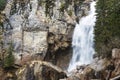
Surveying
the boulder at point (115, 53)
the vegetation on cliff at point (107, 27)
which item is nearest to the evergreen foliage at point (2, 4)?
the vegetation on cliff at point (107, 27)

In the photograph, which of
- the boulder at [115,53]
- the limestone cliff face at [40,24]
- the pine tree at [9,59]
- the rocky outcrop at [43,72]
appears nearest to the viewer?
the boulder at [115,53]

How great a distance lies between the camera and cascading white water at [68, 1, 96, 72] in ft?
187

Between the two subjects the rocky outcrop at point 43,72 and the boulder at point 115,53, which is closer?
the boulder at point 115,53

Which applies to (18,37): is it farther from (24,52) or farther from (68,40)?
(68,40)

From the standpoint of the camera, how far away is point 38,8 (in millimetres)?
60656

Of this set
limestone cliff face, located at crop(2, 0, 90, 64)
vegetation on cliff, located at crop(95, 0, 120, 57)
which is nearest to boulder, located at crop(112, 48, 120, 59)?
vegetation on cliff, located at crop(95, 0, 120, 57)

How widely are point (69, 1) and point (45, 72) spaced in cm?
1657

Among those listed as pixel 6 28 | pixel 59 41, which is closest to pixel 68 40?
pixel 59 41

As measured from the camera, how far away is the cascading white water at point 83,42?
187ft

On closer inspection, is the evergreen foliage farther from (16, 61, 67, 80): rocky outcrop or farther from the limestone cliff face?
(16, 61, 67, 80): rocky outcrop

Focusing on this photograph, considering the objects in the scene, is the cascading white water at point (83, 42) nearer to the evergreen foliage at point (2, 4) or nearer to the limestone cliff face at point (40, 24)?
the limestone cliff face at point (40, 24)

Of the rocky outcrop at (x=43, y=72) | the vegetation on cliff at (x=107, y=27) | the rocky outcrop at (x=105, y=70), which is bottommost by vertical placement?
the rocky outcrop at (x=43, y=72)

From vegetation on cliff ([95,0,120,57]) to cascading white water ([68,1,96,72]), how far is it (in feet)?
29.0

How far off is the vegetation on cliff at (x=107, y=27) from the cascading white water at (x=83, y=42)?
29.0ft
